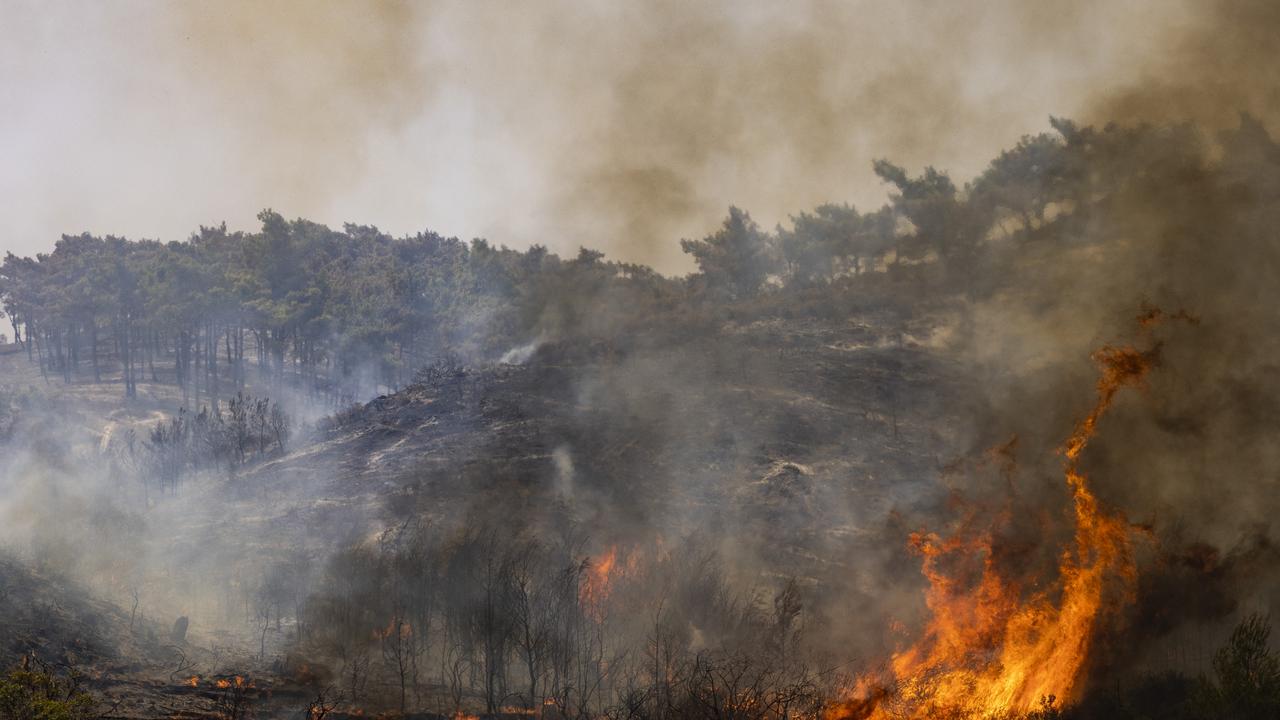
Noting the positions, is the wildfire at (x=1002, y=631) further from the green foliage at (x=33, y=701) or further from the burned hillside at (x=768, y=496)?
the green foliage at (x=33, y=701)

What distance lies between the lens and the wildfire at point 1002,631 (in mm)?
52500

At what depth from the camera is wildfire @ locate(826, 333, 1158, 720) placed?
172 ft

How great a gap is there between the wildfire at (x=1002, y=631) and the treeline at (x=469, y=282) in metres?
38.4

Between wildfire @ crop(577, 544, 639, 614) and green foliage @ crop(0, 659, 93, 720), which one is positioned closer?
green foliage @ crop(0, 659, 93, 720)

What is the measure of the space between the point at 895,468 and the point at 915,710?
25505 millimetres

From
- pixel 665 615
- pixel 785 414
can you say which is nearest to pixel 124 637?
pixel 665 615

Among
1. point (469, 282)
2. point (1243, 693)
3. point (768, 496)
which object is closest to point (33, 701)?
point (1243, 693)

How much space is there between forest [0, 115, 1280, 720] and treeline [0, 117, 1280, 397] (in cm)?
43

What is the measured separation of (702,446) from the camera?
8156 cm

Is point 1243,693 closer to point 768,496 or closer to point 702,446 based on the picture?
point 768,496

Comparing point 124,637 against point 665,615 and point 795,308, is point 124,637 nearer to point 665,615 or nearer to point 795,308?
point 665,615

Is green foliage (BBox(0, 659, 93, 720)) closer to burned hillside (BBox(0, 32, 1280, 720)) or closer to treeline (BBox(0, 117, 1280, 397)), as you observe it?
burned hillside (BBox(0, 32, 1280, 720))

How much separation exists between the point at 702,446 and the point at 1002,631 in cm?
3047

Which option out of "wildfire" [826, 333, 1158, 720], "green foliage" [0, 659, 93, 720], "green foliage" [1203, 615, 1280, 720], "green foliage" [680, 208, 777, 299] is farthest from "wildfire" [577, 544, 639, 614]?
"green foliage" [680, 208, 777, 299]
